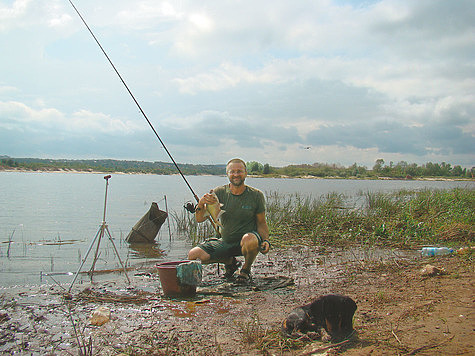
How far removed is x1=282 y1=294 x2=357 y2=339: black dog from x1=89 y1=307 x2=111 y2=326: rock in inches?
70.9

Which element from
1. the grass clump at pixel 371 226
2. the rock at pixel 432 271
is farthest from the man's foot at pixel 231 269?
the grass clump at pixel 371 226

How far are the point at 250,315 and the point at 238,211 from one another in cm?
179

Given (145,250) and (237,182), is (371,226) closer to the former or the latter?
(237,182)

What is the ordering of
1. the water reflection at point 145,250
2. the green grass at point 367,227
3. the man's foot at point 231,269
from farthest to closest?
the water reflection at point 145,250 → the green grass at point 367,227 → the man's foot at point 231,269

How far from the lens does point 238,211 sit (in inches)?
209

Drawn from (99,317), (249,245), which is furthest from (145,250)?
(99,317)

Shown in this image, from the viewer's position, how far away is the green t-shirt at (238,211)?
5.32 meters

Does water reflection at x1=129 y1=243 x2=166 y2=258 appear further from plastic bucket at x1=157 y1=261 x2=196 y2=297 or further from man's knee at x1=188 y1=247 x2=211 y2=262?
plastic bucket at x1=157 y1=261 x2=196 y2=297

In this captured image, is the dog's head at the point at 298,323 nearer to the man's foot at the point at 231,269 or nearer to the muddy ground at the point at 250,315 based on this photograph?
the muddy ground at the point at 250,315

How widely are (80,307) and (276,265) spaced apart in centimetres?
347

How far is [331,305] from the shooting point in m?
2.85

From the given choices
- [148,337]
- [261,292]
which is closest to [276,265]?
[261,292]

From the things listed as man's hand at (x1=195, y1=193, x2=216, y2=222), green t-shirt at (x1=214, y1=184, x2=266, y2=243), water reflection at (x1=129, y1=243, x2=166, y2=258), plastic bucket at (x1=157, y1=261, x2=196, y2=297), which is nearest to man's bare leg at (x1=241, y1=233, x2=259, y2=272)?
green t-shirt at (x1=214, y1=184, x2=266, y2=243)

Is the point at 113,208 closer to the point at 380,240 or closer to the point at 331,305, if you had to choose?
the point at 380,240
